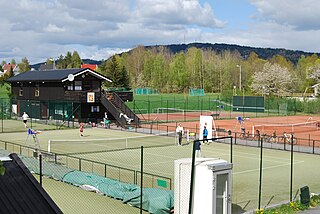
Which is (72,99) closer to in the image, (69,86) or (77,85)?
(69,86)

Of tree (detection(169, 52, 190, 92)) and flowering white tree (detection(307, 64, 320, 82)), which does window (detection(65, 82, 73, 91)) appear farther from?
tree (detection(169, 52, 190, 92))

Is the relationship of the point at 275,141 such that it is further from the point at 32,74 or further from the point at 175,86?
the point at 175,86

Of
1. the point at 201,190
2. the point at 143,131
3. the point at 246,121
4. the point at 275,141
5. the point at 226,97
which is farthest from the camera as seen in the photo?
the point at 226,97

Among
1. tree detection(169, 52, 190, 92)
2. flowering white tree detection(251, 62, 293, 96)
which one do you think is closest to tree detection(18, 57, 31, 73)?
tree detection(169, 52, 190, 92)

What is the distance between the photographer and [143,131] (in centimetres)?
4041

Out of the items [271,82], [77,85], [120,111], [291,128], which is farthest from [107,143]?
[271,82]

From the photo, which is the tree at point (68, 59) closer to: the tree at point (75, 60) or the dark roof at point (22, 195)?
the tree at point (75, 60)

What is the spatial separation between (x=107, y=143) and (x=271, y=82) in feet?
248

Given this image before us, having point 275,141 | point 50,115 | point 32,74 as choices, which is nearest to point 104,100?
point 50,115

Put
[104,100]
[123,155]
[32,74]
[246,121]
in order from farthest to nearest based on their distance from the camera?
[32,74], [246,121], [104,100], [123,155]

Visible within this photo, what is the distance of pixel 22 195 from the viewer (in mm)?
7508

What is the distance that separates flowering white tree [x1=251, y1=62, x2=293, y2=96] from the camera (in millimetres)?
100875

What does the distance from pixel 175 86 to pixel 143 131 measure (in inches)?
3627

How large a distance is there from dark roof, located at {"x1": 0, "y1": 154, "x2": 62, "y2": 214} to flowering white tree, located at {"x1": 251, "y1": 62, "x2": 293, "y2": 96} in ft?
308
